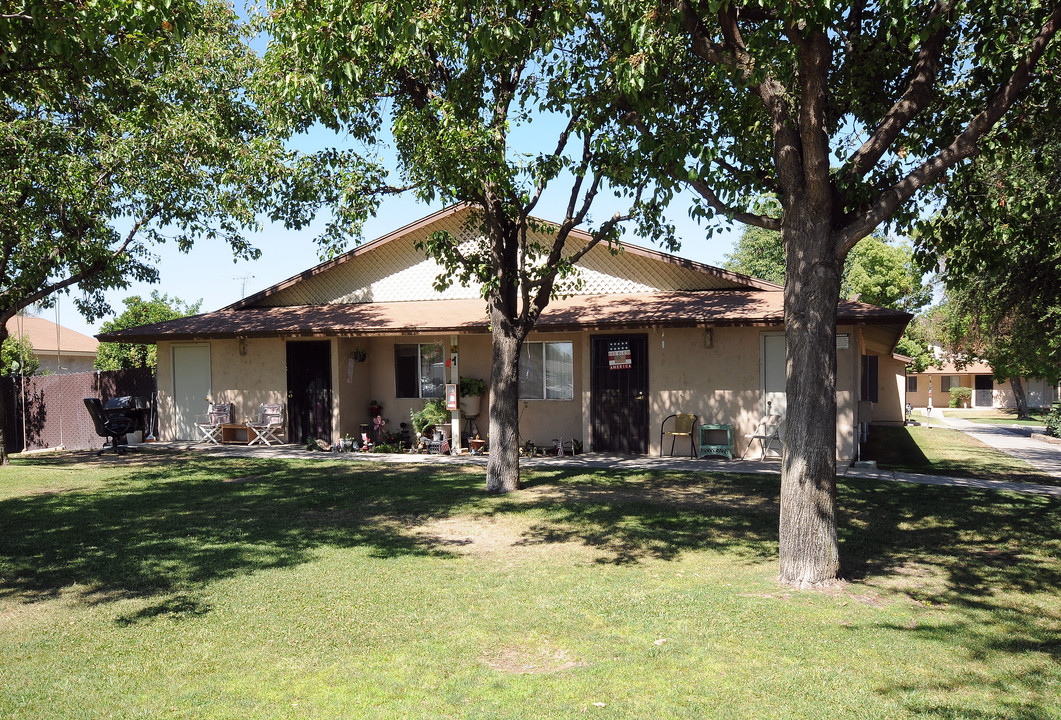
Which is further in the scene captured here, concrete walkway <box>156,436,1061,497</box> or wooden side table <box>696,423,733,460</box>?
wooden side table <box>696,423,733,460</box>

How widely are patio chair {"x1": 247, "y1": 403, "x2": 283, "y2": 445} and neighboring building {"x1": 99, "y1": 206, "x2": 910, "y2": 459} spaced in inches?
11.5

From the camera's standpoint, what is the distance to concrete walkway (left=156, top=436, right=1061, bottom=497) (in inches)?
468

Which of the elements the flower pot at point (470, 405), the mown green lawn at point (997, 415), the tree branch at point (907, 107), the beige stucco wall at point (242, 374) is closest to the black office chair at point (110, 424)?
the beige stucco wall at point (242, 374)

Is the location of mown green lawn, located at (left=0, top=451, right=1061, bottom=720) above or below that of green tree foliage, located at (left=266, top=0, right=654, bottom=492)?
below

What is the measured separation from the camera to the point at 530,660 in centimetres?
491

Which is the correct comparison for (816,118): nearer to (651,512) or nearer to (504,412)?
(651,512)

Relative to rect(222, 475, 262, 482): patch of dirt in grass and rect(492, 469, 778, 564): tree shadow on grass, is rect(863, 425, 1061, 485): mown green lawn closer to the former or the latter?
rect(492, 469, 778, 564): tree shadow on grass

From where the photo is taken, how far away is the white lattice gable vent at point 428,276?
1567 cm

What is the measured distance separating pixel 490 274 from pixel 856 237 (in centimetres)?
584

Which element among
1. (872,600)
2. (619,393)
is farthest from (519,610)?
(619,393)

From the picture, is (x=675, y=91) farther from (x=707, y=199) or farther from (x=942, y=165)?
(x=942, y=165)

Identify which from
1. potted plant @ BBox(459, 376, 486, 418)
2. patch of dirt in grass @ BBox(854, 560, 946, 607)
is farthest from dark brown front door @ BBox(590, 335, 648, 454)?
patch of dirt in grass @ BBox(854, 560, 946, 607)

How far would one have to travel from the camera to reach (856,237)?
6.53 meters

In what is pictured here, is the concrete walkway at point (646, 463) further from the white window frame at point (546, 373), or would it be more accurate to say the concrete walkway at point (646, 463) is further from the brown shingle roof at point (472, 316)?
the brown shingle roof at point (472, 316)
